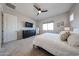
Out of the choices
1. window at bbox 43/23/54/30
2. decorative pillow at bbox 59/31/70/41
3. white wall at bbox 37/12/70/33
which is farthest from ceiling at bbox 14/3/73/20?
decorative pillow at bbox 59/31/70/41

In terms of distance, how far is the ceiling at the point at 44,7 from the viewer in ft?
5.63

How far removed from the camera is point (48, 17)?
2.02 m

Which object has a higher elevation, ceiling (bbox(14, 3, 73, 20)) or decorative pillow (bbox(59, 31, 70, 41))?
ceiling (bbox(14, 3, 73, 20))

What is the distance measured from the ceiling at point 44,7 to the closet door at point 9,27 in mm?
313

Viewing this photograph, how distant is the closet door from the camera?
1777 mm

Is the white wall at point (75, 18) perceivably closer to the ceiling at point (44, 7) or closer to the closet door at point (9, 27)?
the ceiling at point (44, 7)

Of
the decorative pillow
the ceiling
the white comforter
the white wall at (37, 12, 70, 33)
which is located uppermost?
the ceiling

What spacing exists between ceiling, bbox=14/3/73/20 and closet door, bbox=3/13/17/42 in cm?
31

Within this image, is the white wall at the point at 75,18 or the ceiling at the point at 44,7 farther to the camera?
the white wall at the point at 75,18

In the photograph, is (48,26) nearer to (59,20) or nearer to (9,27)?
(59,20)

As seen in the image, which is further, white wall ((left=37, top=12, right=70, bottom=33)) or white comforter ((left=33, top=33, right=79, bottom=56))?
white wall ((left=37, top=12, right=70, bottom=33))

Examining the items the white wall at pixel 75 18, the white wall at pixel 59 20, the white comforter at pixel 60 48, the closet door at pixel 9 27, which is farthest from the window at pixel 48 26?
the closet door at pixel 9 27

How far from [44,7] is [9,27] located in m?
1.08

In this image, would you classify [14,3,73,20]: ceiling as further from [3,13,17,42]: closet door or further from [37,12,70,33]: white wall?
[3,13,17,42]: closet door
